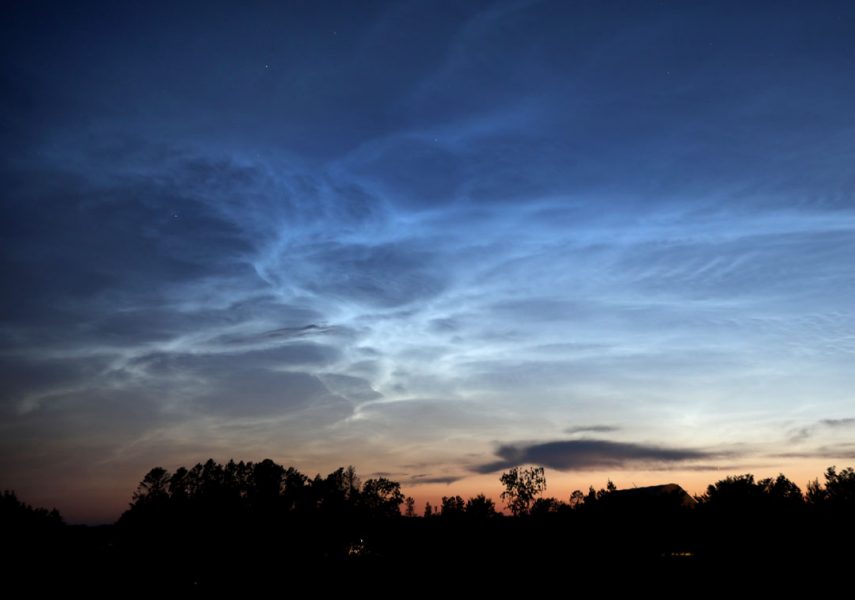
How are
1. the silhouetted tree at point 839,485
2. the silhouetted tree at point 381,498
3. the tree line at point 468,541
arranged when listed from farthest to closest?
1. the silhouetted tree at point 381,498
2. the silhouetted tree at point 839,485
3. the tree line at point 468,541

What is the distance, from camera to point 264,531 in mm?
55281

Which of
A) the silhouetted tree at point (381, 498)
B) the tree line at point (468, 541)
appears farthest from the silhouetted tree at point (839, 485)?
the silhouetted tree at point (381, 498)

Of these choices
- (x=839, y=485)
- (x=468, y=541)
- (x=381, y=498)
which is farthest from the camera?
(x=381, y=498)

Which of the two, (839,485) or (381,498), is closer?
(839,485)

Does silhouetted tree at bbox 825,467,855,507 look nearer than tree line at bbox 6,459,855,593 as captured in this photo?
No

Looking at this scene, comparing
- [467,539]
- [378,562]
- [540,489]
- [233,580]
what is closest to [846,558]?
[467,539]

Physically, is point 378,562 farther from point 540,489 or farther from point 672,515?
point 540,489

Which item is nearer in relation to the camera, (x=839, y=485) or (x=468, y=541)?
(x=468, y=541)

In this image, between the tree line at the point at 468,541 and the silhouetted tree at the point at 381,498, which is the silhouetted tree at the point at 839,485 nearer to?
the tree line at the point at 468,541

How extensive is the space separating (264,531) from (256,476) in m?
80.0

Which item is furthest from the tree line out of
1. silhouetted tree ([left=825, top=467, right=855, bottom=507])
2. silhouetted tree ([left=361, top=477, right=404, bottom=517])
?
silhouetted tree ([left=361, top=477, right=404, bottom=517])

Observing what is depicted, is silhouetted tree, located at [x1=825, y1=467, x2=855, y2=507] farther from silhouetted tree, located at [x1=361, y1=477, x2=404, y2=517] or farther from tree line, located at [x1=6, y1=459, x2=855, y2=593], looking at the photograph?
silhouetted tree, located at [x1=361, y1=477, x2=404, y2=517]

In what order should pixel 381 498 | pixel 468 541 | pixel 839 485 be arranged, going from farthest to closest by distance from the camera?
pixel 381 498 < pixel 839 485 < pixel 468 541

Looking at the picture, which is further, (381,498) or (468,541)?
(381,498)
